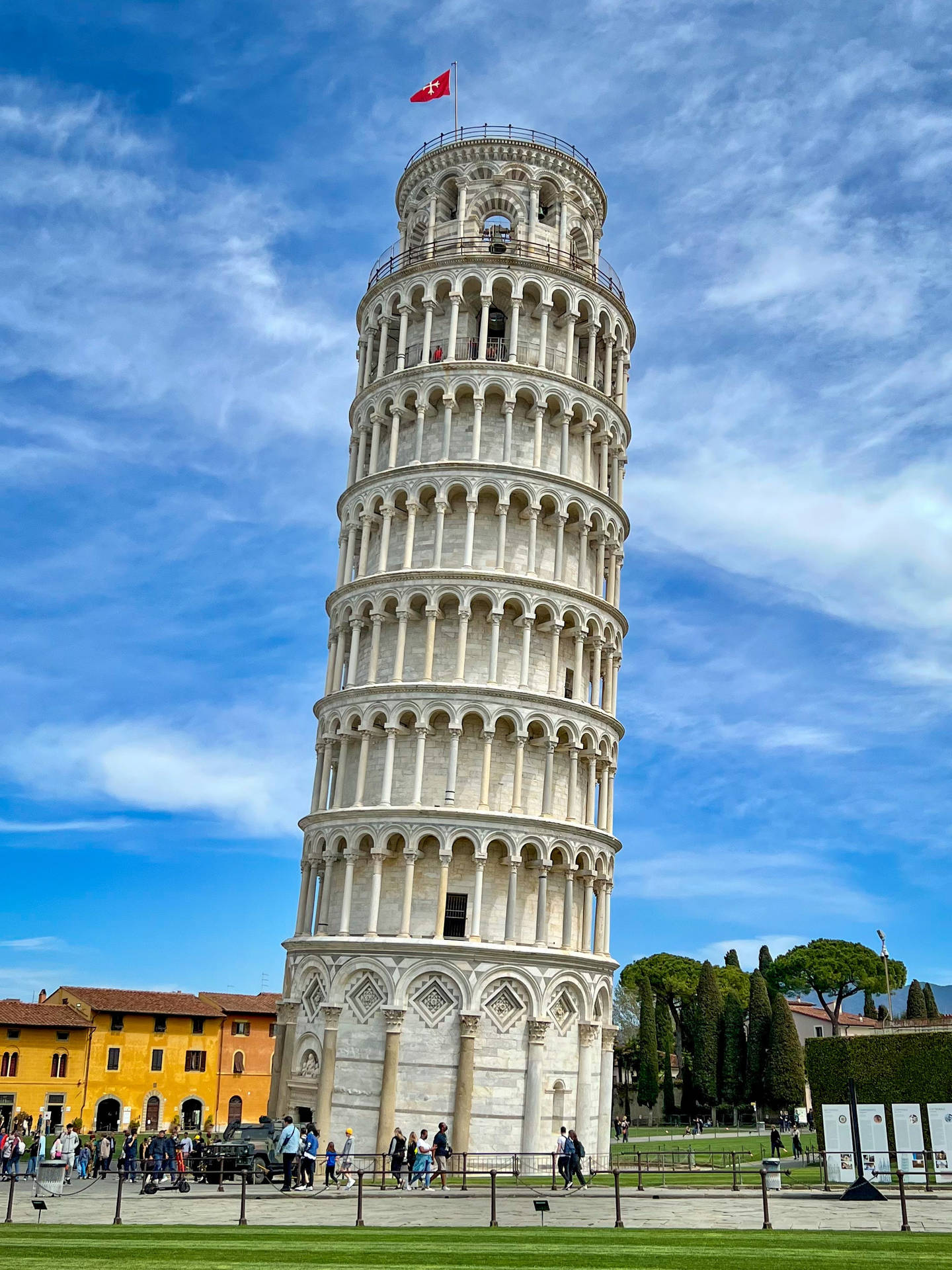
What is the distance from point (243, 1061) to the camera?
3615 inches

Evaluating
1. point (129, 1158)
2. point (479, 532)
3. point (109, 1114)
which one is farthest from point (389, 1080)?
point (109, 1114)

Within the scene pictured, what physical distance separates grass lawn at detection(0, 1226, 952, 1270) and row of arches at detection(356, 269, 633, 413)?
119ft

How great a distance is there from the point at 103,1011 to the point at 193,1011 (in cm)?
716

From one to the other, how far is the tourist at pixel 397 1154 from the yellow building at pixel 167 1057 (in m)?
46.8

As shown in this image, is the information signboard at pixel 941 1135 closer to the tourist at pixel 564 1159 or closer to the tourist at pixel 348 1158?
the tourist at pixel 564 1159

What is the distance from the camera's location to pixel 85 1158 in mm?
40938

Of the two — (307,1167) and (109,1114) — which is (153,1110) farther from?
(307,1167)

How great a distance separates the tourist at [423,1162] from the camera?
32.6 meters

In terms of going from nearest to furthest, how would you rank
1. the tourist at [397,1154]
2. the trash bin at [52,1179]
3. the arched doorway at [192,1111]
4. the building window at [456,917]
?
the trash bin at [52,1179]
the tourist at [397,1154]
the building window at [456,917]
the arched doorway at [192,1111]

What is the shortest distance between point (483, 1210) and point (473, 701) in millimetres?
21151

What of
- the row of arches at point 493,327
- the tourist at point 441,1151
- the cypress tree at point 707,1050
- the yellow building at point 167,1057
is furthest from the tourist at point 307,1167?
the cypress tree at point 707,1050

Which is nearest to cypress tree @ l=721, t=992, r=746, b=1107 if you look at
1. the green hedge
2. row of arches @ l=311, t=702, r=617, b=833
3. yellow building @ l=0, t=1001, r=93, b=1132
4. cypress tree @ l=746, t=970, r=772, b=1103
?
cypress tree @ l=746, t=970, r=772, b=1103

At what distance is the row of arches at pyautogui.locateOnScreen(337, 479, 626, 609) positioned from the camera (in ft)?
159

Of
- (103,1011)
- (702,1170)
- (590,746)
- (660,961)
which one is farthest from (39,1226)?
(660,961)
